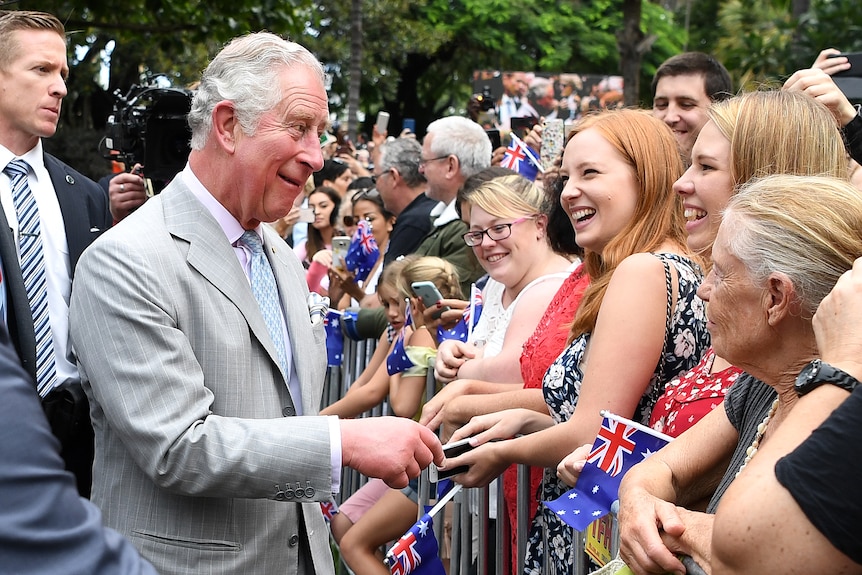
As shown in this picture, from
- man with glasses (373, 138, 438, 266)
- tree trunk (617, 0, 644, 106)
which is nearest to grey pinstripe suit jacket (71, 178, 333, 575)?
man with glasses (373, 138, 438, 266)

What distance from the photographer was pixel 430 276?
5.55 m

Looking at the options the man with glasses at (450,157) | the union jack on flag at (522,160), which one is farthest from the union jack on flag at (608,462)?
the man with glasses at (450,157)

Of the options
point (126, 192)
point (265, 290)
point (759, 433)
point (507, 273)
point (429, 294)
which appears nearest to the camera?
point (759, 433)

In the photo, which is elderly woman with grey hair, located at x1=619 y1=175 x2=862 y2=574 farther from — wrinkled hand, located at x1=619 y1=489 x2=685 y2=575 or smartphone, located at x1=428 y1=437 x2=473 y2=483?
smartphone, located at x1=428 y1=437 x2=473 y2=483

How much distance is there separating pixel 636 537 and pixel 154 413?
119 centimetres

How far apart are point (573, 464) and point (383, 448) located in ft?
1.84

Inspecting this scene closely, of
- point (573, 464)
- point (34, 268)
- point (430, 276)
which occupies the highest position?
point (34, 268)

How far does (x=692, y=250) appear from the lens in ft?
10.4

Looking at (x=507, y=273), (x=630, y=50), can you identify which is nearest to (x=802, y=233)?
(x=507, y=273)

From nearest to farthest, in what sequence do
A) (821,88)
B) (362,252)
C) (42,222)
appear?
1. (821,88)
2. (42,222)
3. (362,252)

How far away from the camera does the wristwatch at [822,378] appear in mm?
1784

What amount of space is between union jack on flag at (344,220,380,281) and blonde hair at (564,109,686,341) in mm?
3550

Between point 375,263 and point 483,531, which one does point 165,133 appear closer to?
point 483,531

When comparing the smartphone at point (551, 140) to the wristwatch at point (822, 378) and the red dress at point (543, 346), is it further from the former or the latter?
the wristwatch at point (822, 378)
